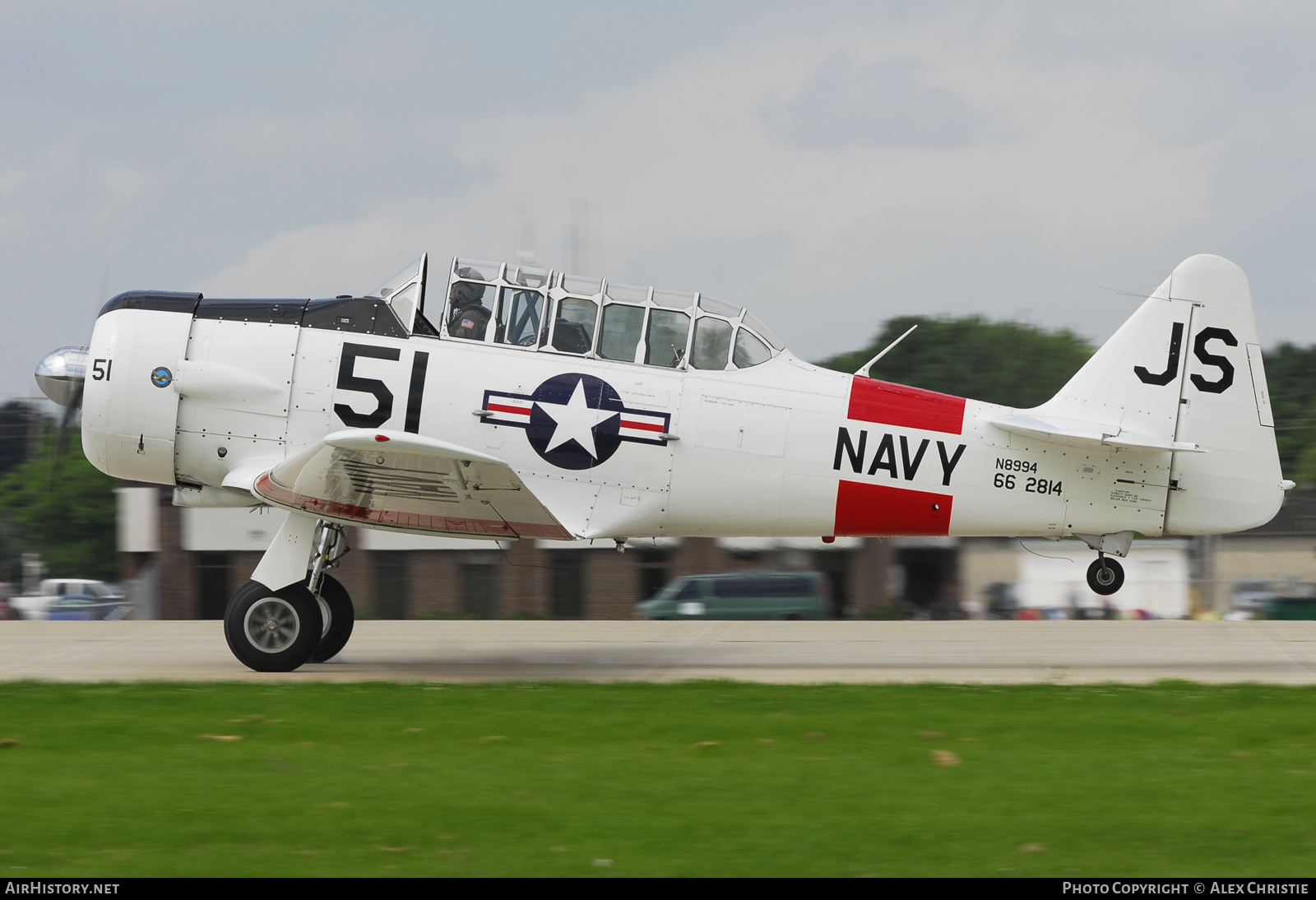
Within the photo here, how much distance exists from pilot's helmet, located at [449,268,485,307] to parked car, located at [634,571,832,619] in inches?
655

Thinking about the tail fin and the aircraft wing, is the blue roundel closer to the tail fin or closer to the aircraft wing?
the aircraft wing

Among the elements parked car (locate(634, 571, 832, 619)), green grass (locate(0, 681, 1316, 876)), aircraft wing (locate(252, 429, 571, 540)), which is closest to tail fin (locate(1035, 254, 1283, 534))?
green grass (locate(0, 681, 1316, 876))

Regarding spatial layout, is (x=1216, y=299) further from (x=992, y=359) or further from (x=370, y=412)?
(x=992, y=359)

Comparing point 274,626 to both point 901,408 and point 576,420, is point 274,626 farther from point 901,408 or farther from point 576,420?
point 901,408

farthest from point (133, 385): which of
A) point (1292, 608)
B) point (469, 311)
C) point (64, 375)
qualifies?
point (1292, 608)

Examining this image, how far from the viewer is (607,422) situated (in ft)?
34.0

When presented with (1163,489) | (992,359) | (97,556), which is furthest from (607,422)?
(97,556)

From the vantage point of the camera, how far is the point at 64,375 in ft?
33.8

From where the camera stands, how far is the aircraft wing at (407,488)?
8695 millimetres

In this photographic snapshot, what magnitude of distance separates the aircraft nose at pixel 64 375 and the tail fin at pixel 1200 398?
8.37 meters

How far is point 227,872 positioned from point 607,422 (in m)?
5.98

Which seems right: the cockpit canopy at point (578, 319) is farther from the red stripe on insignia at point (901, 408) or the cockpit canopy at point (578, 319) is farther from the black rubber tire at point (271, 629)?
the black rubber tire at point (271, 629)

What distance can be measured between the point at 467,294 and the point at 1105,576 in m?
6.10

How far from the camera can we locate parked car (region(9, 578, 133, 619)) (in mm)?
29191
